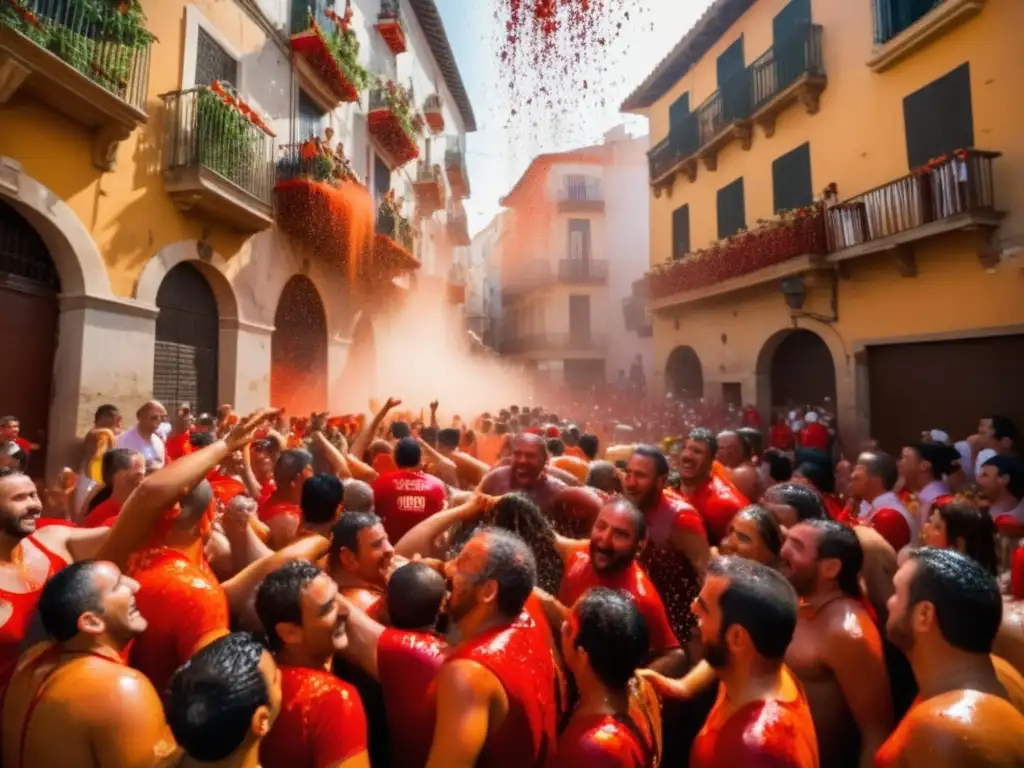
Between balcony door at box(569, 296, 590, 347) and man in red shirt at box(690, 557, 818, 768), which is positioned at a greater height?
balcony door at box(569, 296, 590, 347)

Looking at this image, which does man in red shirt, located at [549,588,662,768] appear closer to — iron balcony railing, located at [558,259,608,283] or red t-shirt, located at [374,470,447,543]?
red t-shirt, located at [374,470,447,543]

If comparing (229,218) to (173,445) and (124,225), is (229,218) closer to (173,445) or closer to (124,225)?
(124,225)

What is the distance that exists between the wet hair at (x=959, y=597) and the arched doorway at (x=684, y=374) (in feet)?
53.1

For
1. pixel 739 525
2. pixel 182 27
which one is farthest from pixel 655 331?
pixel 739 525

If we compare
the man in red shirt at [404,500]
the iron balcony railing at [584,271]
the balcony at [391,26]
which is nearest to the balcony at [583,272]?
the iron balcony railing at [584,271]

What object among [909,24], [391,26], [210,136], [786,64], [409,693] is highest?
[391,26]

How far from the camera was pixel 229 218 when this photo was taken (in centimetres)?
944

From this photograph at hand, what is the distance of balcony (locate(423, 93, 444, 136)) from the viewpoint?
2067 cm

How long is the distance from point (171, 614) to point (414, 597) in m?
0.92

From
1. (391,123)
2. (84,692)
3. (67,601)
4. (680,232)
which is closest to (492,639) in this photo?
(84,692)

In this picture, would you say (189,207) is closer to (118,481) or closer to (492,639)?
(118,481)

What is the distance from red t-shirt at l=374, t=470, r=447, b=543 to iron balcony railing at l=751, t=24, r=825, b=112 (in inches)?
488

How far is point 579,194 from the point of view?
106ft

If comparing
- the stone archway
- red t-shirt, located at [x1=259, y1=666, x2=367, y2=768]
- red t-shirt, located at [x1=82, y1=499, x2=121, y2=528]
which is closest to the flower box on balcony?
the stone archway
